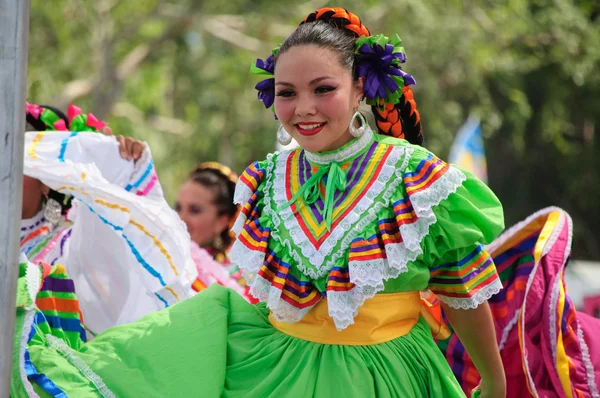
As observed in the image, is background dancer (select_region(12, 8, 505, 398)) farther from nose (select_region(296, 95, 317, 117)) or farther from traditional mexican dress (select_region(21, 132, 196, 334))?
traditional mexican dress (select_region(21, 132, 196, 334))

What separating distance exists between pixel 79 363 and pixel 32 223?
57.6 inches

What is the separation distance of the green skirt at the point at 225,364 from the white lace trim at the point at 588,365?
2.34 feet

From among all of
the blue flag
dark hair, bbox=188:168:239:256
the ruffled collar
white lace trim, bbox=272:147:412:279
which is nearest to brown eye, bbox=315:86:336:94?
white lace trim, bbox=272:147:412:279

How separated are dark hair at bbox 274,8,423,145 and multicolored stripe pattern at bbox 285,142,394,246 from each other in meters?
0.14

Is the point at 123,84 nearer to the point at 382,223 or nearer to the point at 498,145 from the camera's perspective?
the point at 498,145

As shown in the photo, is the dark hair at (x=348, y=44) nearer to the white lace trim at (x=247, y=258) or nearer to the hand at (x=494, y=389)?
the white lace trim at (x=247, y=258)

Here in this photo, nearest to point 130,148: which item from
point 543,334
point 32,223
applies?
point 32,223

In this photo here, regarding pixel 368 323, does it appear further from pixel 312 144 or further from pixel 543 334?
pixel 543 334

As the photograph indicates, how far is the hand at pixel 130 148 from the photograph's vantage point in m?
3.63

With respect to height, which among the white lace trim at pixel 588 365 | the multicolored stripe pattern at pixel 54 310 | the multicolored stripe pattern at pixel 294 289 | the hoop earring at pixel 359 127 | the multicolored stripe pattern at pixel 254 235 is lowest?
the white lace trim at pixel 588 365

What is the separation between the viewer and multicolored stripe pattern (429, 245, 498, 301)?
222 centimetres

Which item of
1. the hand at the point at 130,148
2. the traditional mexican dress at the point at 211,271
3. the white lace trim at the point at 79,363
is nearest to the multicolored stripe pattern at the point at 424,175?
the white lace trim at the point at 79,363

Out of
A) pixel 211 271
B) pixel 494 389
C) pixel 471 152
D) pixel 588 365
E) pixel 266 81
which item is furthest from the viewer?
pixel 471 152

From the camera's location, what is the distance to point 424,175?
2.28m
